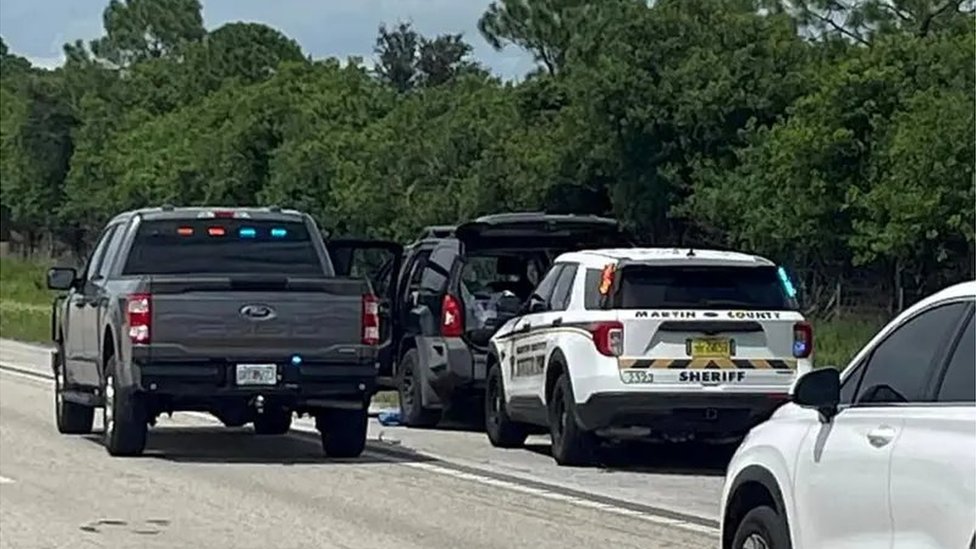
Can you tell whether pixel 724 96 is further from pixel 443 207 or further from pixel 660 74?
pixel 443 207

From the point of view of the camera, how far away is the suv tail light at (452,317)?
20.5 metres

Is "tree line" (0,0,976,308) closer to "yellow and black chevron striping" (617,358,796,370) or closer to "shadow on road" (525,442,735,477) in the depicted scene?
"shadow on road" (525,442,735,477)

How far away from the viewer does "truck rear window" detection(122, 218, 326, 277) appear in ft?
63.3

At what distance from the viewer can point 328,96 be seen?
6209 centimetres

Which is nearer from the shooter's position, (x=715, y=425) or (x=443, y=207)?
(x=715, y=425)

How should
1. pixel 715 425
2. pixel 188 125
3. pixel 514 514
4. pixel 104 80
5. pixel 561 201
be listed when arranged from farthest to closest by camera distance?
pixel 104 80 < pixel 188 125 < pixel 561 201 < pixel 715 425 < pixel 514 514

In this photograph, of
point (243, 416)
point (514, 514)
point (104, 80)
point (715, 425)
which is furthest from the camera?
point (104, 80)

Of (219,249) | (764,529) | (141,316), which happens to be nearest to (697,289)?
(141,316)

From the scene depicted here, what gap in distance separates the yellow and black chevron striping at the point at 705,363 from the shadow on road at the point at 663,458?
1.05m

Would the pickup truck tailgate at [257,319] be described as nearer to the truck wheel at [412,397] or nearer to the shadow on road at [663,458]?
the shadow on road at [663,458]

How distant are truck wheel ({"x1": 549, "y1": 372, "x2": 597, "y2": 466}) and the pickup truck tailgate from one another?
1589 mm

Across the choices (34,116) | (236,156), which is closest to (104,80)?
(34,116)

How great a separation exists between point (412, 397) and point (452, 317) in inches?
46.8

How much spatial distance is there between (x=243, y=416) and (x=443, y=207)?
28.3 meters
